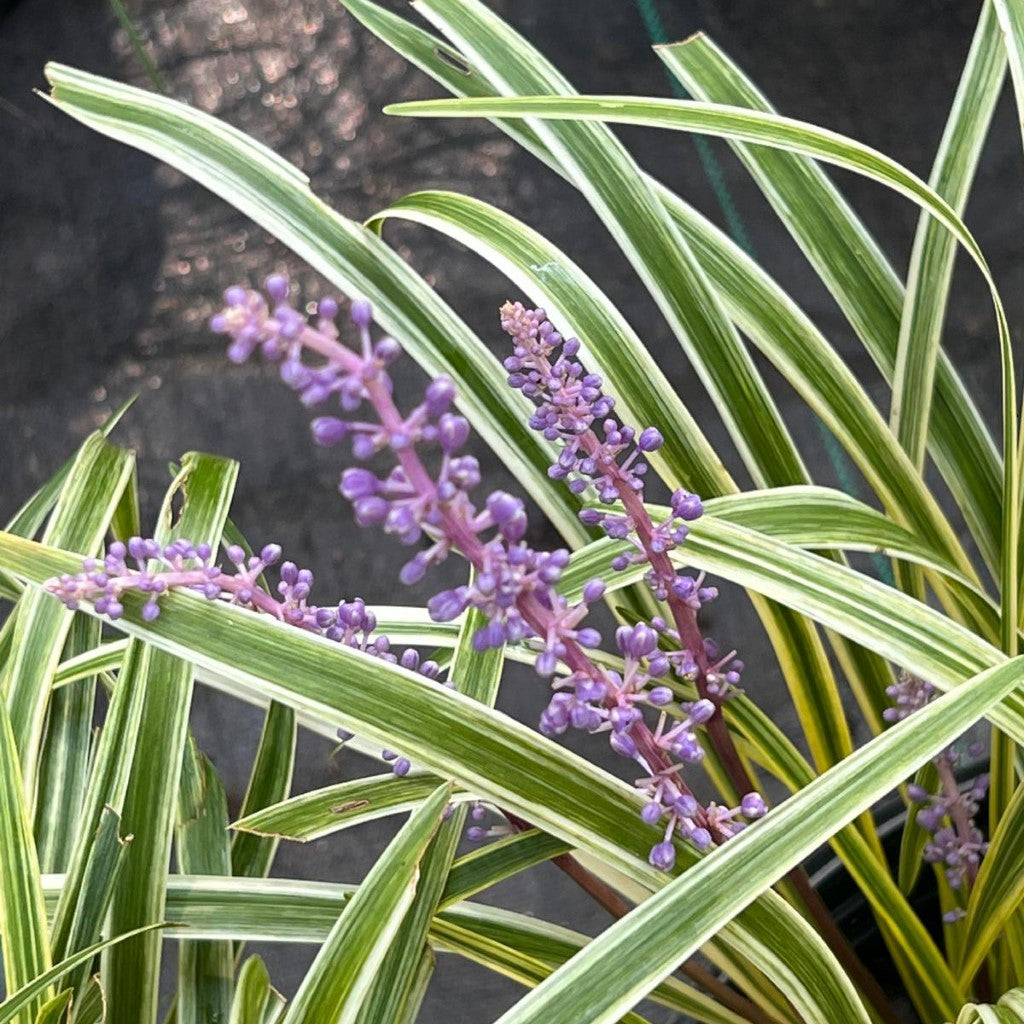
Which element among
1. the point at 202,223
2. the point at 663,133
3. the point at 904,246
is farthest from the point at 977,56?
the point at 202,223

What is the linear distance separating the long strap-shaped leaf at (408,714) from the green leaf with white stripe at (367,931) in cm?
3

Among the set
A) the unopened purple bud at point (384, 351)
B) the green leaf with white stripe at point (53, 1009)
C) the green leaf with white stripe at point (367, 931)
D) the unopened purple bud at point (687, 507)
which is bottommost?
the green leaf with white stripe at point (53, 1009)

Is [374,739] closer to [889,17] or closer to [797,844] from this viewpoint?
[797,844]

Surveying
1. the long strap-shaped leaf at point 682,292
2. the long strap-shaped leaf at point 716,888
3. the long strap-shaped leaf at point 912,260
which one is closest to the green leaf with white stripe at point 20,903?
the long strap-shaped leaf at point 716,888

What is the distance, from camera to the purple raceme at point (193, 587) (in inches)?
12.6

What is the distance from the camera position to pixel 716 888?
1.04 feet

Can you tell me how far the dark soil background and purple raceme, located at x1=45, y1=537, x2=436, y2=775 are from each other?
0.65 metres

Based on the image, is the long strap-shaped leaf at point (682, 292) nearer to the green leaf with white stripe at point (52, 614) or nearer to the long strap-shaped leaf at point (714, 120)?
→ the long strap-shaped leaf at point (714, 120)

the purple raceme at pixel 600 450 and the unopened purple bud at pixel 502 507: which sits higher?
the purple raceme at pixel 600 450

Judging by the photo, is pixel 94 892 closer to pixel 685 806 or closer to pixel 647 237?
pixel 685 806

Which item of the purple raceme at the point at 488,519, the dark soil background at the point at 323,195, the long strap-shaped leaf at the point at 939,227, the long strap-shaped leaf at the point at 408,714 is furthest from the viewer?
the dark soil background at the point at 323,195

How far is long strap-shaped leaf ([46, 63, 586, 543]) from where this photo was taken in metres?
0.51

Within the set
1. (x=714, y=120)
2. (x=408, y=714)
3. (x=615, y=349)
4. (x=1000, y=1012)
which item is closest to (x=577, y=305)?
(x=615, y=349)

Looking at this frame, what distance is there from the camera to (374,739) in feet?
1.08
